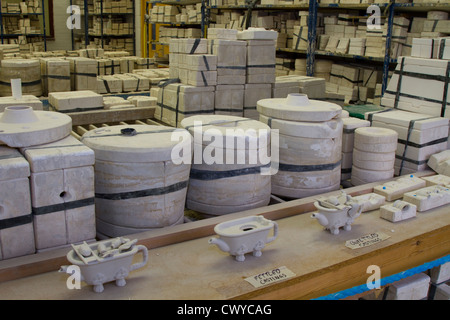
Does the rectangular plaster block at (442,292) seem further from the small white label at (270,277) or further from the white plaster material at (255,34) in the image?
the white plaster material at (255,34)

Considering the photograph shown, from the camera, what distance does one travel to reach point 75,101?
A: 440cm

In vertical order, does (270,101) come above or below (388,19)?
below

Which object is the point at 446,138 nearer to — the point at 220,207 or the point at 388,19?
the point at 220,207

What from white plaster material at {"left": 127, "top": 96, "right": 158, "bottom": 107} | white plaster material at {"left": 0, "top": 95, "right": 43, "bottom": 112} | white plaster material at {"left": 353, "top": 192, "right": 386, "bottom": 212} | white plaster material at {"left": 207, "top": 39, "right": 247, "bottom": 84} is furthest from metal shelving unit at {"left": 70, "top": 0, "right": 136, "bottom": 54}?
white plaster material at {"left": 353, "top": 192, "right": 386, "bottom": 212}

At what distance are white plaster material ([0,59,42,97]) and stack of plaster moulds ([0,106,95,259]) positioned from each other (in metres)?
4.10

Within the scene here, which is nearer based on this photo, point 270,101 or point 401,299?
point 401,299

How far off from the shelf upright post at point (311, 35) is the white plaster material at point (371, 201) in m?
5.53

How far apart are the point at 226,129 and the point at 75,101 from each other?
204cm

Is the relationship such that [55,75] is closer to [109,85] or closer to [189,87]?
[109,85]

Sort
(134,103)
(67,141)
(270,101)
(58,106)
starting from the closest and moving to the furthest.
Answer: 1. (67,141)
2. (270,101)
3. (58,106)
4. (134,103)

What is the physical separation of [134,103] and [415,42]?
2.88 meters
